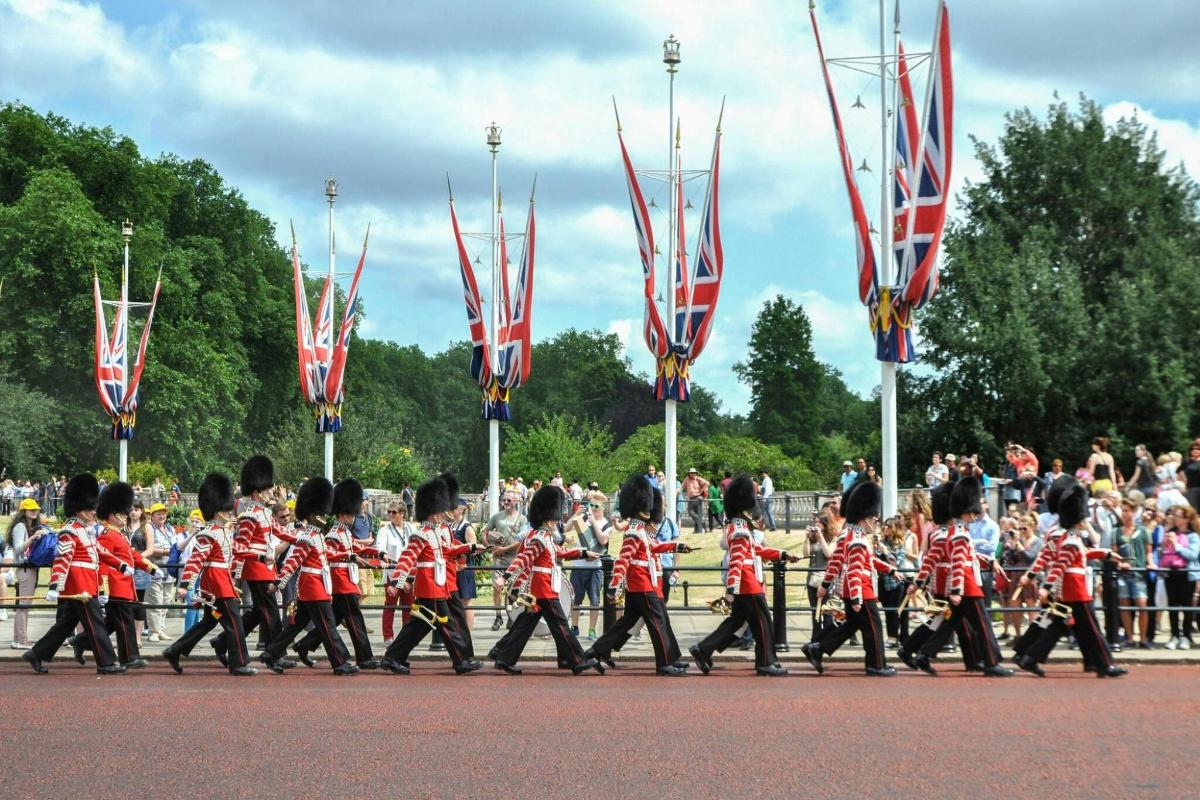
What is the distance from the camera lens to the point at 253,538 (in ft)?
45.1

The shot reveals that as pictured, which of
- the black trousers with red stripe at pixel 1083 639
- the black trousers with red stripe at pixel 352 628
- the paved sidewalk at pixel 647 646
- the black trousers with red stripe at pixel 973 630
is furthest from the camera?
the paved sidewalk at pixel 647 646

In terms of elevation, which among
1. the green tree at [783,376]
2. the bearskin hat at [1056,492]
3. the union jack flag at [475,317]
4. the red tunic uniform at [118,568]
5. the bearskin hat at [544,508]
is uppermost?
the green tree at [783,376]

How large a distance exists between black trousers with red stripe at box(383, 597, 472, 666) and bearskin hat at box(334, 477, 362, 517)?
4.52 feet

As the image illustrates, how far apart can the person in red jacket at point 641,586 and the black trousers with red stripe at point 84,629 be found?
4520 mm

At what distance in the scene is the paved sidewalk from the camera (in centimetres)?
1432

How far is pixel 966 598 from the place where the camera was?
42.3ft

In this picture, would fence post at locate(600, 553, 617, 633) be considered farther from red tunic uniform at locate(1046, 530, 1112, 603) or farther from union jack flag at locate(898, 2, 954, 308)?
union jack flag at locate(898, 2, 954, 308)

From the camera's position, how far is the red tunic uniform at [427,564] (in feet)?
44.3

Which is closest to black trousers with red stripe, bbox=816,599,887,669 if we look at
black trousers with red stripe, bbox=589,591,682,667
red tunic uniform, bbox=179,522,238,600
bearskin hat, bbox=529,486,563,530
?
black trousers with red stripe, bbox=589,591,682,667

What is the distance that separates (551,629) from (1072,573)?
4805 mm

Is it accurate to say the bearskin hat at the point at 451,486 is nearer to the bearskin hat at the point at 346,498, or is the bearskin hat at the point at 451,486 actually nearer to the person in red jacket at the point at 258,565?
the bearskin hat at the point at 346,498

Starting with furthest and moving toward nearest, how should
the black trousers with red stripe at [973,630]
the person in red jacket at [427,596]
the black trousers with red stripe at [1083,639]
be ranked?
the person in red jacket at [427,596], the black trousers with red stripe at [973,630], the black trousers with red stripe at [1083,639]

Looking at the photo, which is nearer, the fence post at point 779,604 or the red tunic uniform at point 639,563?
the red tunic uniform at point 639,563

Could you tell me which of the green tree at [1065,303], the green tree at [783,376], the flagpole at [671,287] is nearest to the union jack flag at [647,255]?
the flagpole at [671,287]
